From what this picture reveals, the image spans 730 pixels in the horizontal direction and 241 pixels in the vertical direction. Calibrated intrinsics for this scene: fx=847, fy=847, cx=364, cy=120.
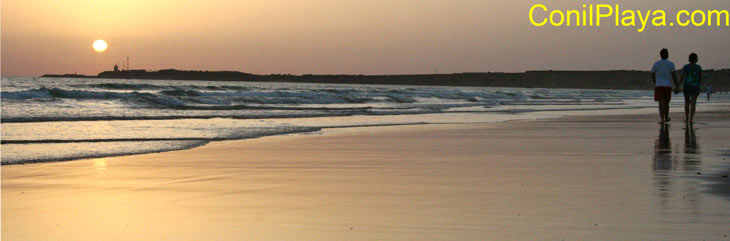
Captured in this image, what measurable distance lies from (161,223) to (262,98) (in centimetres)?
3824

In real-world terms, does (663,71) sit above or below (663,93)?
above

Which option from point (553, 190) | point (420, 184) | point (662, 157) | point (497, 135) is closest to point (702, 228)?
point (553, 190)

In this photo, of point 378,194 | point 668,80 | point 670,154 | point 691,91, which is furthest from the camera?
point 691,91

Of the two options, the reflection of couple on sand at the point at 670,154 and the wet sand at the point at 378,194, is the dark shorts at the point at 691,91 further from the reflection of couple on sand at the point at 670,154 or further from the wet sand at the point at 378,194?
the wet sand at the point at 378,194

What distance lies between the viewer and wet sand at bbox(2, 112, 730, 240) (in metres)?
4.72

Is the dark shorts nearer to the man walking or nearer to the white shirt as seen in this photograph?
the man walking

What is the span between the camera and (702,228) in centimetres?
470

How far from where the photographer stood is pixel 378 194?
6.14 m

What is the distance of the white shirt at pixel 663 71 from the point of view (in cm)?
1598

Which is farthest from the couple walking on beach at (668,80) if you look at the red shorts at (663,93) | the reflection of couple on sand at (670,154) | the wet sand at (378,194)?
the wet sand at (378,194)

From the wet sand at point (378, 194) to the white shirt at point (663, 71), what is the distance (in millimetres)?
5802

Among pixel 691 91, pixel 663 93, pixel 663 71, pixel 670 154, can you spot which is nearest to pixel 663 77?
pixel 663 71

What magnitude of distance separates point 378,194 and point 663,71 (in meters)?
11.5

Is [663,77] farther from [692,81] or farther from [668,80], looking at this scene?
[692,81]
